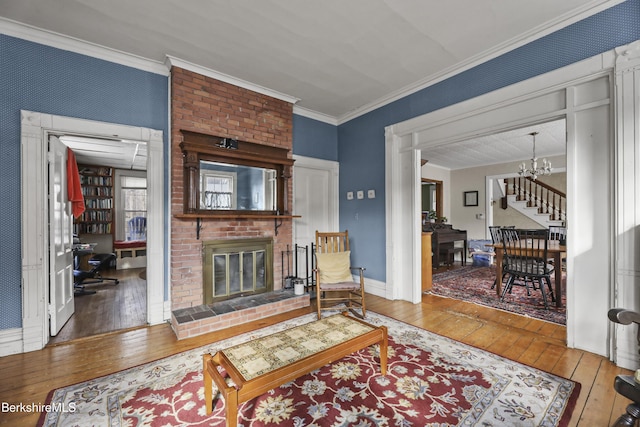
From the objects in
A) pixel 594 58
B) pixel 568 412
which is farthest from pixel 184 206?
pixel 594 58

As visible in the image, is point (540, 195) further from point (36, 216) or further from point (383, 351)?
point (36, 216)

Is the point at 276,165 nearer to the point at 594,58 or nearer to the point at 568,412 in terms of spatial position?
the point at 594,58

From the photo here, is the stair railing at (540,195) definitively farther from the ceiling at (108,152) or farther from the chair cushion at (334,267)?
the ceiling at (108,152)

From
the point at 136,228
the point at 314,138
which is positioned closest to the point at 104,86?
the point at 314,138

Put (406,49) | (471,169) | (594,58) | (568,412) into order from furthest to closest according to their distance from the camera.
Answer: (471,169) < (406,49) < (594,58) < (568,412)

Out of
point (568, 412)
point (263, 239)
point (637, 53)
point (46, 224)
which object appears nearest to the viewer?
point (568, 412)

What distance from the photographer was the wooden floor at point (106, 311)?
2.89 m

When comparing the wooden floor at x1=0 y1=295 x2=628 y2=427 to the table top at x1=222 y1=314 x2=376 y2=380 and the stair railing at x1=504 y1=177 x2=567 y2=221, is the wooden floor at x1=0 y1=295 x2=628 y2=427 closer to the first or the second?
the table top at x1=222 y1=314 x2=376 y2=380

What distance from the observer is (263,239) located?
3.78 meters

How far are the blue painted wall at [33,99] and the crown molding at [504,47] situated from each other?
325cm

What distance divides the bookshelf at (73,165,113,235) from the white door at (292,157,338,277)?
523 cm

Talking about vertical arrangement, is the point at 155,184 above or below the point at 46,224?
above

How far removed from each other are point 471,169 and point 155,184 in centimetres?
812

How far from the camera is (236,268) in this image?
11.6 ft
